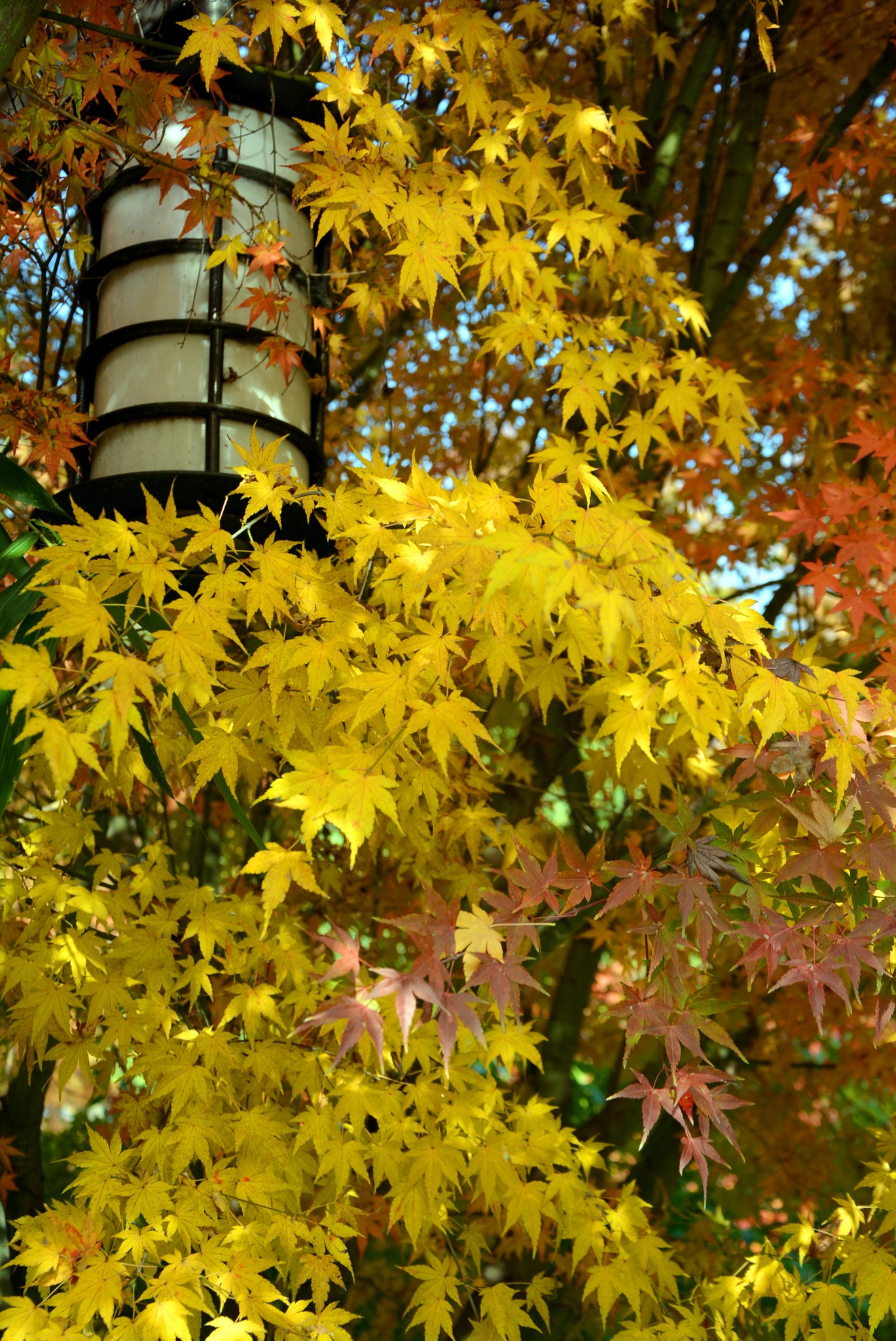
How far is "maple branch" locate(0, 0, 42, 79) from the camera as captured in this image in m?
1.43

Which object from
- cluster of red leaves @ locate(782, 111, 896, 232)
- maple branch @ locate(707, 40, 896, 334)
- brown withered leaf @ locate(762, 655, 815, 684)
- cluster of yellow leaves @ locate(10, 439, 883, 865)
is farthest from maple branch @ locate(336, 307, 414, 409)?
brown withered leaf @ locate(762, 655, 815, 684)

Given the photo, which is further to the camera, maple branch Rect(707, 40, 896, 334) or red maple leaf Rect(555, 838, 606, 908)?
maple branch Rect(707, 40, 896, 334)

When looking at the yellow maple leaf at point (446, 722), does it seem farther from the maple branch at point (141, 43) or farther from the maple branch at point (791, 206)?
the maple branch at point (791, 206)

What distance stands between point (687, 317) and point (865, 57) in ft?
7.58

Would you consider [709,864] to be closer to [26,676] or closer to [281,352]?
[26,676]

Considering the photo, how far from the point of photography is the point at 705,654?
1.65 m

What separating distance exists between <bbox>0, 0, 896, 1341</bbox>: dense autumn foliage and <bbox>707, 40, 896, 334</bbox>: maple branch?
0.01m

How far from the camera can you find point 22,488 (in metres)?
1.68

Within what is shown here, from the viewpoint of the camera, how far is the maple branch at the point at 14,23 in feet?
4.69

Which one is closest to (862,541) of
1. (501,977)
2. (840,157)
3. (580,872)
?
(840,157)

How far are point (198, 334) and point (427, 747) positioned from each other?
0.99 m

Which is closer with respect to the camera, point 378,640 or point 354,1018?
point 354,1018

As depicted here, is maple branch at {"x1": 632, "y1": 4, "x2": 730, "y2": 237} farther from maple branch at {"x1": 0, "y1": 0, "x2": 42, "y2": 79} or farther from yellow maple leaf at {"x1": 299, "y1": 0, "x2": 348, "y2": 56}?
maple branch at {"x1": 0, "y1": 0, "x2": 42, "y2": 79}

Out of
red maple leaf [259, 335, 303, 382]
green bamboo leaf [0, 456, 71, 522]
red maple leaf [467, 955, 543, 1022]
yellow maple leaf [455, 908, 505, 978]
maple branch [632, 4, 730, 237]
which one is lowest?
red maple leaf [467, 955, 543, 1022]
